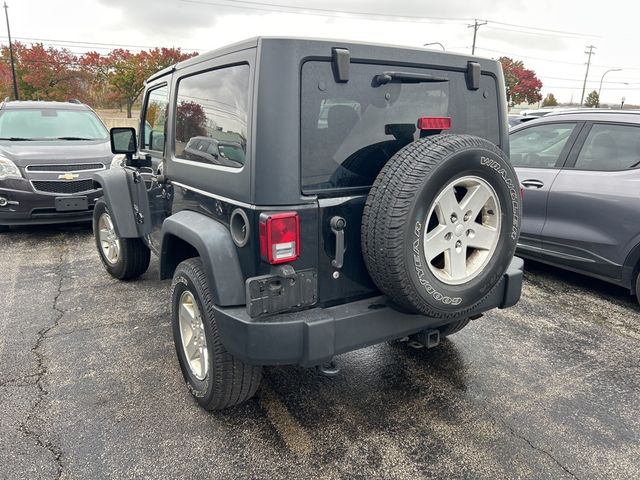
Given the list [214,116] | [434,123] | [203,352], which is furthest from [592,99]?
[203,352]

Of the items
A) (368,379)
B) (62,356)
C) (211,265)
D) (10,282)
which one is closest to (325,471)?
(368,379)

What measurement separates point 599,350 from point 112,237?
431 centimetres

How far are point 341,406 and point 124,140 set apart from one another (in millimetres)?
2757

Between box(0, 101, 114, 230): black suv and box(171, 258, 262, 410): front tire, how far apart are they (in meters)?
4.10

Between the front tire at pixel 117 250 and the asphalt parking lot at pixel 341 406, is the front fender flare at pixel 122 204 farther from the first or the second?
the asphalt parking lot at pixel 341 406

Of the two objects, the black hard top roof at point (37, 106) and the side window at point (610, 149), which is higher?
the black hard top roof at point (37, 106)

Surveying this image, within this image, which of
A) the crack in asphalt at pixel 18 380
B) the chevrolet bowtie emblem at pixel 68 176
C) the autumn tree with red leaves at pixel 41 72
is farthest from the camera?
the autumn tree with red leaves at pixel 41 72

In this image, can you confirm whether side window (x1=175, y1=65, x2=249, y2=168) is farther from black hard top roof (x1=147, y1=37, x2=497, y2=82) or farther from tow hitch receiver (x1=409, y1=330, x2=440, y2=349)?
tow hitch receiver (x1=409, y1=330, x2=440, y2=349)

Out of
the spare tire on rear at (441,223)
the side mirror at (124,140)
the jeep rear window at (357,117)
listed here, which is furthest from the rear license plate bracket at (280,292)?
the side mirror at (124,140)

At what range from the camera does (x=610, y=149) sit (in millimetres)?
4152

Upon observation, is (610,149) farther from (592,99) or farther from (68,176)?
(592,99)

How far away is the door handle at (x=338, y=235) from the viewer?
217cm

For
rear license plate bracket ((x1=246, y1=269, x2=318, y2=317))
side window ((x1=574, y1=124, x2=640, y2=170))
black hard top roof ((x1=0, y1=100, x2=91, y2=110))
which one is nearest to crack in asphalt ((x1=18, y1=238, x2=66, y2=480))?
rear license plate bracket ((x1=246, y1=269, x2=318, y2=317))

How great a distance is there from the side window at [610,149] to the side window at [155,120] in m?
3.63
